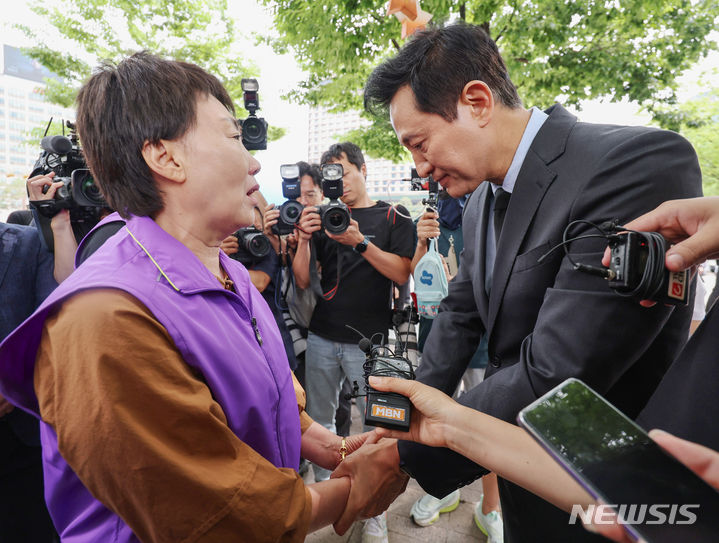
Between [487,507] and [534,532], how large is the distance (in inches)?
67.2

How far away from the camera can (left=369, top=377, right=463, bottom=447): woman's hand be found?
4.55 ft

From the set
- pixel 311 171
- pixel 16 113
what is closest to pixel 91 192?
pixel 311 171

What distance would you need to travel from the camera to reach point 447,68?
1.69 m

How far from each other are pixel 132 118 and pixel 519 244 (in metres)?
1.32

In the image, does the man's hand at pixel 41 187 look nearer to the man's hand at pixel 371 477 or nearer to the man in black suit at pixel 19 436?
the man in black suit at pixel 19 436

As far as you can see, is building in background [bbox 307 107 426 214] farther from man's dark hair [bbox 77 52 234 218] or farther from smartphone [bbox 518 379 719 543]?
smartphone [bbox 518 379 719 543]

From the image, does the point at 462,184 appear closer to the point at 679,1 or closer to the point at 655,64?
the point at 679,1

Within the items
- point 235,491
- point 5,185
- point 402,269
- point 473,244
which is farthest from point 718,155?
point 5,185

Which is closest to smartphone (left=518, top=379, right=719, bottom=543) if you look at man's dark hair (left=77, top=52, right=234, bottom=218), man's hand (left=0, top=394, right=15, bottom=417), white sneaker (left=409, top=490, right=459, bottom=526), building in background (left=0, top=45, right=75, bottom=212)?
man's dark hair (left=77, top=52, right=234, bottom=218)

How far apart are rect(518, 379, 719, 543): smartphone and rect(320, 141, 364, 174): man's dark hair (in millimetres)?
3278

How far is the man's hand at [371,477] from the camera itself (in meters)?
1.58

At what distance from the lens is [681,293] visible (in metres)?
0.96

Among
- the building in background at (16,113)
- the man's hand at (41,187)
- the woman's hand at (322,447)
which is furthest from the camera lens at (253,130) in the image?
the building in background at (16,113)

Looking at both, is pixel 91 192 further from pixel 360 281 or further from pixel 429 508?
pixel 429 508
